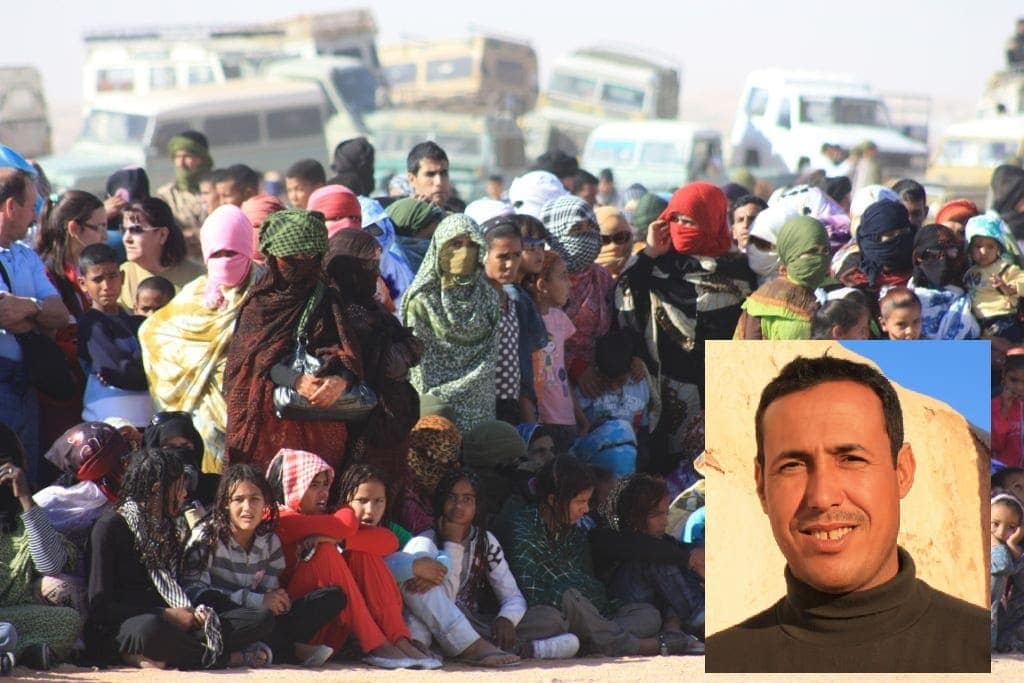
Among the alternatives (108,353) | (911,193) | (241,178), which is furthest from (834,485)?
(911,193)

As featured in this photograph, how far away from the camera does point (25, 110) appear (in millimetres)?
28172

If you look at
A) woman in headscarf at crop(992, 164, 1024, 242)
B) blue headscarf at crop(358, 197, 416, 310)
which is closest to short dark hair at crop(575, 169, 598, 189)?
woman in headscarf at crop(992, 164, 1024, 242)

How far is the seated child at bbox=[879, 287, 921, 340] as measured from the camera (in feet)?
28.1

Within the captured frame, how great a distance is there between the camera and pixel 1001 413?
8.99m

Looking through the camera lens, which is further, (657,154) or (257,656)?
(657,154)

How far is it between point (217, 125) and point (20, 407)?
18.2 metres

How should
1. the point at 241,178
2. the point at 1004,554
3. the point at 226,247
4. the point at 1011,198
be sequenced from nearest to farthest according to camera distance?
the point at 226,247
the point at 1004,554
the point at 241,178
the point at 1011,198

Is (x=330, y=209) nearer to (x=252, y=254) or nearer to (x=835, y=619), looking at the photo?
(x=252, y=254)

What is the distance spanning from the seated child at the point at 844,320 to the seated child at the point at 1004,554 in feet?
3.09

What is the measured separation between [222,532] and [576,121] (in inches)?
1000

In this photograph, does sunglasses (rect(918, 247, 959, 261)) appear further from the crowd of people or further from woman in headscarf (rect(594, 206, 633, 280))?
woman in headscarf (rect(594, 206, 633, 280))

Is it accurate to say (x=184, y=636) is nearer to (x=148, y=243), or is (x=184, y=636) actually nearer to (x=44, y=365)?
(x=44, y=365)

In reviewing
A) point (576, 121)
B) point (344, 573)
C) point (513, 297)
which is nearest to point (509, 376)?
point (513, 297)

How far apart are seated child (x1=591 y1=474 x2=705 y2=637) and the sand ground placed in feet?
1.20
